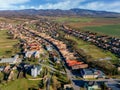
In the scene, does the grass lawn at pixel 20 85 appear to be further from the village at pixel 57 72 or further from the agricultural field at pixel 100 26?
the agricultural field at pixel 100 26

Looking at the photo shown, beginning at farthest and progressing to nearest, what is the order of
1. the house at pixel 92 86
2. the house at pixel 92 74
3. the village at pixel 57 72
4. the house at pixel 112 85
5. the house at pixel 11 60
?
1. the house at pixel 11 60
2. the house at pixel 92 74
3. the village at pixel 57 72
4. the house at pixel 112 85
5. the house at pixel 92 86

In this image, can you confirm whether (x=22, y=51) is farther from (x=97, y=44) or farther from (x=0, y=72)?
(x=97, y=44)

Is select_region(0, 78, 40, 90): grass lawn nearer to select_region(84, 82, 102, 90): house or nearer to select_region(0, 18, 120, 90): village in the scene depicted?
select_region(0, 18, 120, 90): village

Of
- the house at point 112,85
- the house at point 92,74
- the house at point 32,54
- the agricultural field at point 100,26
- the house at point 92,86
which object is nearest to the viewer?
the house at point 92,86

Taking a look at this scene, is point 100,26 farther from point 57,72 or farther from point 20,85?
point 20,85

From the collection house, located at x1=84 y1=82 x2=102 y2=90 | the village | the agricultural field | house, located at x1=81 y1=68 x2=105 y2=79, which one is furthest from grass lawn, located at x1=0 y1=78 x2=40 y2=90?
the agricultural field

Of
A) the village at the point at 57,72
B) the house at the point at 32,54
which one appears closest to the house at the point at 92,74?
the village at the point at 57,72

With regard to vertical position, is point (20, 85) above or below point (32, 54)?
below

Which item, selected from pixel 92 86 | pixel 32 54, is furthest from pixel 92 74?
pixel 32 54

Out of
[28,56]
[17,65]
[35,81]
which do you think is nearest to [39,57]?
[28,56]
